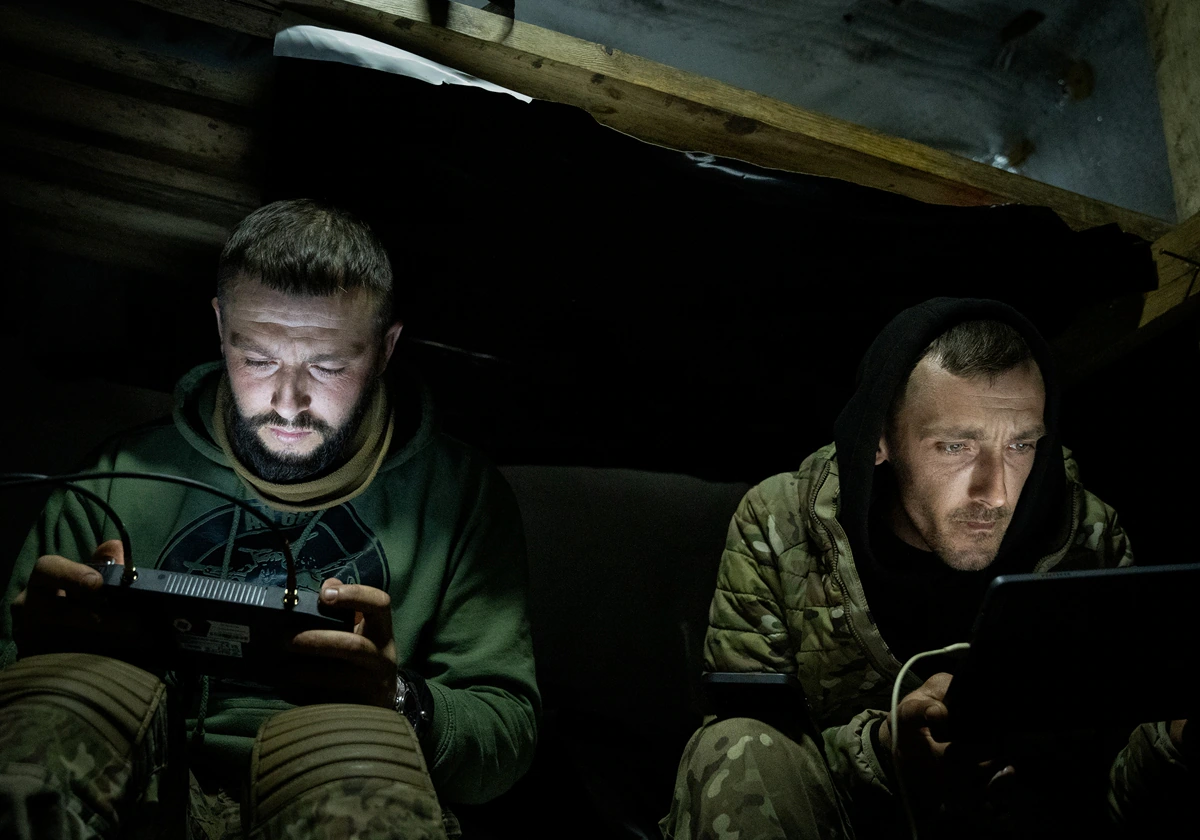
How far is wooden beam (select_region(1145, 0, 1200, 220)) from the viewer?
227 cm

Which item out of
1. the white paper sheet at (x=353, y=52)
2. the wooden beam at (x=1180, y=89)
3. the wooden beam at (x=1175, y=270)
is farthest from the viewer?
the wooden beam at (x=1180, y=89)

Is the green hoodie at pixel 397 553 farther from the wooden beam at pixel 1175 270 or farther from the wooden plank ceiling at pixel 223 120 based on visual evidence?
the wooden beam at pixel 1175 270

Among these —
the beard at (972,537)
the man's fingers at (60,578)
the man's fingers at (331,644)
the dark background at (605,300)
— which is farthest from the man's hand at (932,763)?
the man's fingers at (60,578)

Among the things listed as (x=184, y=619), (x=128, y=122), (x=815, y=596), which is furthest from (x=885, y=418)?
(x=128, y=122)

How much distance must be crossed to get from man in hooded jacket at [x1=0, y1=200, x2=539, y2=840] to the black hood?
2.20ft

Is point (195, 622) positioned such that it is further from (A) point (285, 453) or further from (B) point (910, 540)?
(B) point (910, 540)

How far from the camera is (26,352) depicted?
2146 mm

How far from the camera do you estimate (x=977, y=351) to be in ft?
6.08

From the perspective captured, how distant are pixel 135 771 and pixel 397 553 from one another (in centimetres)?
65

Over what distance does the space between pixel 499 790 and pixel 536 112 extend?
125 centimetres

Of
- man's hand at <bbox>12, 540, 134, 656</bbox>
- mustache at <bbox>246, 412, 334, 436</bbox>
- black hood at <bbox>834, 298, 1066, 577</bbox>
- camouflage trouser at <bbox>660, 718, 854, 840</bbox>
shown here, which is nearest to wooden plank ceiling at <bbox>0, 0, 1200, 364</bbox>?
black hood at <bbox>834, 298, 1066, 577</bbox>

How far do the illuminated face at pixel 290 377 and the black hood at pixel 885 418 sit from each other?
97 cm

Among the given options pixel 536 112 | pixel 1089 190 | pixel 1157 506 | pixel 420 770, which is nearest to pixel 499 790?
pixel 420 770

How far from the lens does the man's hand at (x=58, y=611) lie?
4.30 feet
